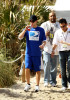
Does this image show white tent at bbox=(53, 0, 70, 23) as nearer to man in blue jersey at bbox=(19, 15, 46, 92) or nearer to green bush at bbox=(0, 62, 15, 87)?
green bush at bbox=(0, 62, 15, 87)

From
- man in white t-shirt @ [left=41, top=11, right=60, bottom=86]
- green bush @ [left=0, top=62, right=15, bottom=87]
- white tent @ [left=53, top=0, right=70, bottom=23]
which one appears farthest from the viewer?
white tent @ [left=53, top=0, right=70, bottom=23]

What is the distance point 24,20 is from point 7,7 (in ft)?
2.42

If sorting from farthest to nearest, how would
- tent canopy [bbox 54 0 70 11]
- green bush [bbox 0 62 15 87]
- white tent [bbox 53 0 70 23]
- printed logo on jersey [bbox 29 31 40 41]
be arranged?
tent canopy [bbox 54 0 70 11]
white tent [bbox 53 0 70 23]
green bush [bbox 0 62 15 87]
printed logo on jersey [bbox 29 31 40 41]

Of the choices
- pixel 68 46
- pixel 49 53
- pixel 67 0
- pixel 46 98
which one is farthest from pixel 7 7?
pixel 46 98

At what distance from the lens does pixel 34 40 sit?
4793 millimetres

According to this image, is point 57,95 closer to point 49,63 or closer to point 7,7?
point 49,63

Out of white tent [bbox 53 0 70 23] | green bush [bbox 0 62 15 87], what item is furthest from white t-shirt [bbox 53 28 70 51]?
white tent [bbox 53 0 70 23]

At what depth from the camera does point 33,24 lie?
4.83m

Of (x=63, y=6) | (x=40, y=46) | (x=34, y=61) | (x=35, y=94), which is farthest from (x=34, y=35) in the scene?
(x=63, y=6)

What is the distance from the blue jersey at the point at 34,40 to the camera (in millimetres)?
4789

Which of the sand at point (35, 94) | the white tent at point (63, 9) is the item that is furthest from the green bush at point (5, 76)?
Answer: the white tent at point (63, 9)

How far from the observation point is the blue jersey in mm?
4789

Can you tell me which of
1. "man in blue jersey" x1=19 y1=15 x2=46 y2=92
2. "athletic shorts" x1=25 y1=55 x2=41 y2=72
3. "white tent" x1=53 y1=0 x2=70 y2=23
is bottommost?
"athletic shorts" x1=25 y1=55 x2=41 y2=72

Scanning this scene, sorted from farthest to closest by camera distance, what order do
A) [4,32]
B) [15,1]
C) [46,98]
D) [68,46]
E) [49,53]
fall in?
1. [15,1]
2. [4,32]
3. [49,53]
4. [68,46]
5. [46,98]
